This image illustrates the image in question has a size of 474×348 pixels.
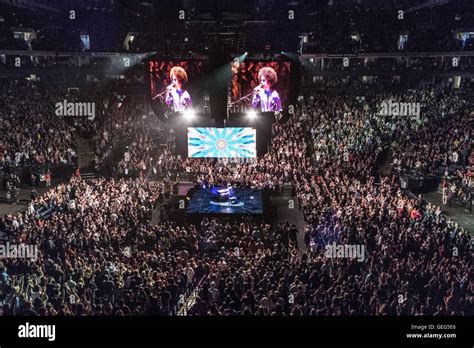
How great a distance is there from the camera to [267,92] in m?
23.5

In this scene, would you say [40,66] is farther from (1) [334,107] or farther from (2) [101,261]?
(2) [101,261]

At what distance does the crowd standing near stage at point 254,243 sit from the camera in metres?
10.6

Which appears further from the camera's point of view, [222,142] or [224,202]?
[222,142]

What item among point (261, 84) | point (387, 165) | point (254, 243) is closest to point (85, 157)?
point (261, 84)

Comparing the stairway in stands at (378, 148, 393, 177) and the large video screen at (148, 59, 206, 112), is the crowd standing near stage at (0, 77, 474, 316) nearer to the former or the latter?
the stairway in stands at (378, 148, 393, 177)

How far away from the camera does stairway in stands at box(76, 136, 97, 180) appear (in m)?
25.7

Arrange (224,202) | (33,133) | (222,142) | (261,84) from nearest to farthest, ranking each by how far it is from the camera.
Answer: (224,202), (261,84), (222,142), (33,133)

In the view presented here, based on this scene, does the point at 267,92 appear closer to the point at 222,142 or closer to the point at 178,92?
the point at 222,142

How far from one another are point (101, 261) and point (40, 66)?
3019 cm

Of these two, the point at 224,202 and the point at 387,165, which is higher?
the point at 387,165

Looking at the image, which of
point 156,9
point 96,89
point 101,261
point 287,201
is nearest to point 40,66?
point 96,89

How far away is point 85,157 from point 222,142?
8132 mm

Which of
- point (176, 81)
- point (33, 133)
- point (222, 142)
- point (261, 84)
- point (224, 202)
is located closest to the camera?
point (224, 202)

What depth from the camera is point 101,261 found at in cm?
1295
